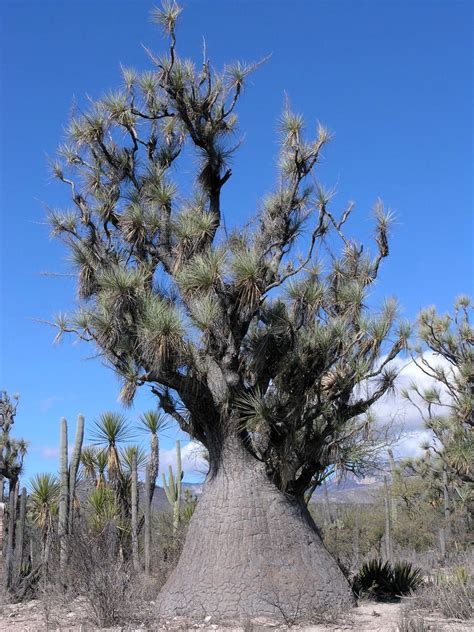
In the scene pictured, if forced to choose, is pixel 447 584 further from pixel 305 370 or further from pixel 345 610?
pixel 305 370

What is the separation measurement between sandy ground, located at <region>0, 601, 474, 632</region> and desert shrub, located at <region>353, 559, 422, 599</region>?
2.13ft

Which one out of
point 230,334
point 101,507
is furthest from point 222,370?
point 101,507

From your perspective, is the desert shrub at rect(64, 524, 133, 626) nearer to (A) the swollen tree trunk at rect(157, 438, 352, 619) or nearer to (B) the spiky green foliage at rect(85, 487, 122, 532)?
(A) the swollen tree trunk at rect(157, 438, 352, 619)

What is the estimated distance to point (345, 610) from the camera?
10.1 metres

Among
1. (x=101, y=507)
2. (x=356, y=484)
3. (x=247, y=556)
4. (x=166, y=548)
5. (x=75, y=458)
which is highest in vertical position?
(x=356, y=484)

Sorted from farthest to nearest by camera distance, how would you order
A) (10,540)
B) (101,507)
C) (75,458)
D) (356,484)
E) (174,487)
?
(356,484) < (174,487) < (75,458) < (101,507) < (10,540)

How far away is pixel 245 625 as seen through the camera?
8461 millimetres

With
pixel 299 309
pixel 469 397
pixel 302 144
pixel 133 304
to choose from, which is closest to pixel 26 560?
pixel 133 304

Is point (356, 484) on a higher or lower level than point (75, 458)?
higher

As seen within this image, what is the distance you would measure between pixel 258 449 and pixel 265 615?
2.45 meters

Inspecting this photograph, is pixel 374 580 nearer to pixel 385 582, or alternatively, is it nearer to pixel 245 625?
pixel 385 582

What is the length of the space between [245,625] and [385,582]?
4.18 meters

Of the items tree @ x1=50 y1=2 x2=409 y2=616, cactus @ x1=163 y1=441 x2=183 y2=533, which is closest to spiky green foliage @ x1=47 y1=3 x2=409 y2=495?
tree @ x1=50 y1=2 x2=409 y2=616

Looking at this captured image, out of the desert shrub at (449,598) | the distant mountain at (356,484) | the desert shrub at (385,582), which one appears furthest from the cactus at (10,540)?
the desert shrub at (449,598)
